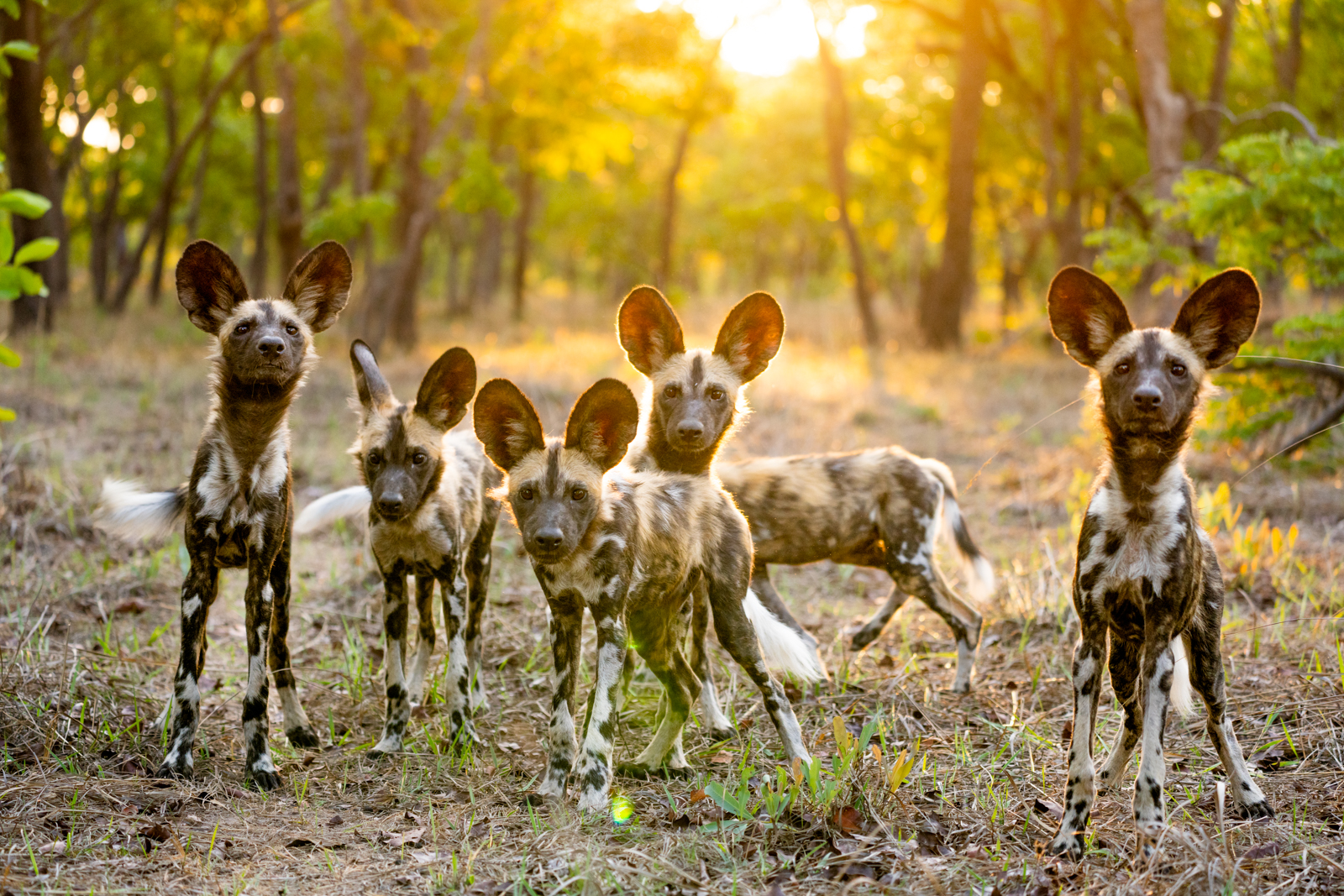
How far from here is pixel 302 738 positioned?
434 centimetres

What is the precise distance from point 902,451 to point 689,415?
1.79 meters

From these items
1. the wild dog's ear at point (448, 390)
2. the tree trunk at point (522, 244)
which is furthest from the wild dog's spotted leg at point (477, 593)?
the tree trunk at point (522, 244)

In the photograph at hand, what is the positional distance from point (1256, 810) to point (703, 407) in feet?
8.11

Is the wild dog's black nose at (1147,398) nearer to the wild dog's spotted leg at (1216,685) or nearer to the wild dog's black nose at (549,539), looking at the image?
the wild dog's spotted leg at (1216,685)

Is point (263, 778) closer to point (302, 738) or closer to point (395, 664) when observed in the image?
point (302, 738)

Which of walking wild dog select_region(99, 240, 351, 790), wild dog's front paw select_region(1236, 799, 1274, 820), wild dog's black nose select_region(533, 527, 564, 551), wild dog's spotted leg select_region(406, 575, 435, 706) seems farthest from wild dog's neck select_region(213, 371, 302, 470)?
wild dog's front paw select_region(1236, 799, 1274, 820)

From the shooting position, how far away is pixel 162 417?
34.0ft

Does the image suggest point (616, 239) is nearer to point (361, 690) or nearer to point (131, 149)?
point (131, 149)

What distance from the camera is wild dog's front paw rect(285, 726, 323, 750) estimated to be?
4.34 metres

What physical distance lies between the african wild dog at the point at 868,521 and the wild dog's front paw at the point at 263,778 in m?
2.31

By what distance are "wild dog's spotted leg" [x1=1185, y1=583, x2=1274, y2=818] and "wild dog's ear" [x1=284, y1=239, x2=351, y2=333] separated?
3312 millimetres

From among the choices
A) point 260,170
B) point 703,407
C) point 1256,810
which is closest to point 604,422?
point 703,407

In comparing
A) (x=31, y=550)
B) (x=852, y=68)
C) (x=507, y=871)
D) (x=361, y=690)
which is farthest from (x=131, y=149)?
(x=507, y=871)

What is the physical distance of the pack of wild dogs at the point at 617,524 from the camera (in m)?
3.32
